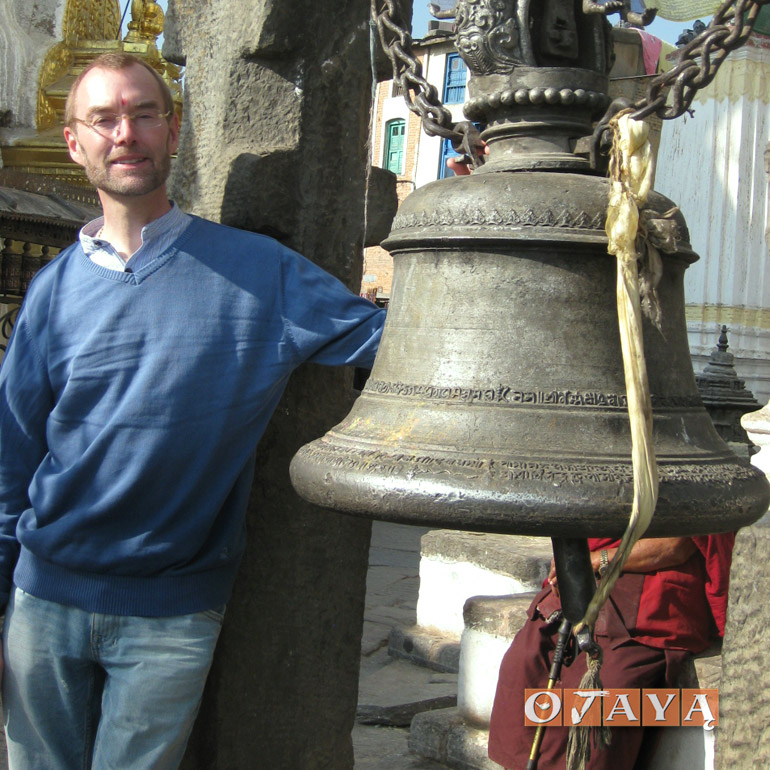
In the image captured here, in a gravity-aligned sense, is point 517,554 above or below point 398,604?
above

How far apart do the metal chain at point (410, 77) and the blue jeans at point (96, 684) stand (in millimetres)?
1060

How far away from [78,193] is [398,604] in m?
2.96

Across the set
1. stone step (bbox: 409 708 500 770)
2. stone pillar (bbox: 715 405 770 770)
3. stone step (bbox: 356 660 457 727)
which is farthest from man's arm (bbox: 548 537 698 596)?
stone step (bbox: 356 660 457 727)

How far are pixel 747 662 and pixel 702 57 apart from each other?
1.19 m

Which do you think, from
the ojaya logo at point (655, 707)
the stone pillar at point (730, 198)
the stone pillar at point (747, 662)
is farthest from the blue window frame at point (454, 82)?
the stone pillar at point (747, 662)

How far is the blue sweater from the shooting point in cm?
194

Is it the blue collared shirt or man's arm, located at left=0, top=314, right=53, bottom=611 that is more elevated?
the blue collared shirt

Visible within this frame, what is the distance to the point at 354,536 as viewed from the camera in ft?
8.18

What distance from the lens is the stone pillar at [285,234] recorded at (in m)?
2.34

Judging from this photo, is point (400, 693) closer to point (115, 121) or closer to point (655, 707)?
point (655, 707)

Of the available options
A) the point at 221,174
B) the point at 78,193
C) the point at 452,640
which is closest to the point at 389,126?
the point at 78,193

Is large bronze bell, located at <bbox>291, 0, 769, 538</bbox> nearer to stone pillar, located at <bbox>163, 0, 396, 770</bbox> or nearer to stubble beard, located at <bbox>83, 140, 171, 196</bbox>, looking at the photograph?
stubble beard, located at <bbox>83, 140, 171, 196</bbox>

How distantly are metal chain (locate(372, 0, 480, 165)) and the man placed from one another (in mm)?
582

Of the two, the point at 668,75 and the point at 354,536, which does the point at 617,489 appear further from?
the point at 354,536
